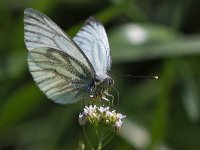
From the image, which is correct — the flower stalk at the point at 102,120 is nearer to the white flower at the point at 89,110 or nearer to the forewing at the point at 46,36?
the white flower at the point at 89,110

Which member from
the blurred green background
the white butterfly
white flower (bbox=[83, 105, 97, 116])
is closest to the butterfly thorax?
the white butterfly

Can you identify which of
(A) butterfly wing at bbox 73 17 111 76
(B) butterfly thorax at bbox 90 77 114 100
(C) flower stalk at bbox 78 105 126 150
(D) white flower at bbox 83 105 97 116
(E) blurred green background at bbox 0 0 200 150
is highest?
(A) butterfly wing at bbox 73 17 111 76

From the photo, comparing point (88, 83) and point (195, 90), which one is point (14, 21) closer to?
point (195, 90)

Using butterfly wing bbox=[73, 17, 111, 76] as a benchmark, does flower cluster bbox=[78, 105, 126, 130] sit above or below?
below

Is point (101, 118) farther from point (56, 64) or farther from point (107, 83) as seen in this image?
point (56, 64)

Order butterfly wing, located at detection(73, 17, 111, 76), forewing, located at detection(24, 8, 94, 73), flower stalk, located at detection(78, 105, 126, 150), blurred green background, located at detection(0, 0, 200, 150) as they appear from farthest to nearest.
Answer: blurred green background, located at detection(0, 0, 200, 150)
butterfly wing, located at detection(73, 17, 111, 76)
forewing, located at detection(24, 8, 94, 73)
flower stalk, located at detection(78, 105, 126, 150)

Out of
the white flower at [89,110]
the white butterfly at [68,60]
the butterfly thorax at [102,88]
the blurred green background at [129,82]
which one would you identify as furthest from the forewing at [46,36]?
the blurred green background at [129,82]

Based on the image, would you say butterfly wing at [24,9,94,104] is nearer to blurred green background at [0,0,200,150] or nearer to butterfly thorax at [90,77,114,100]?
butterfly thorax at [90,77,114,100]
